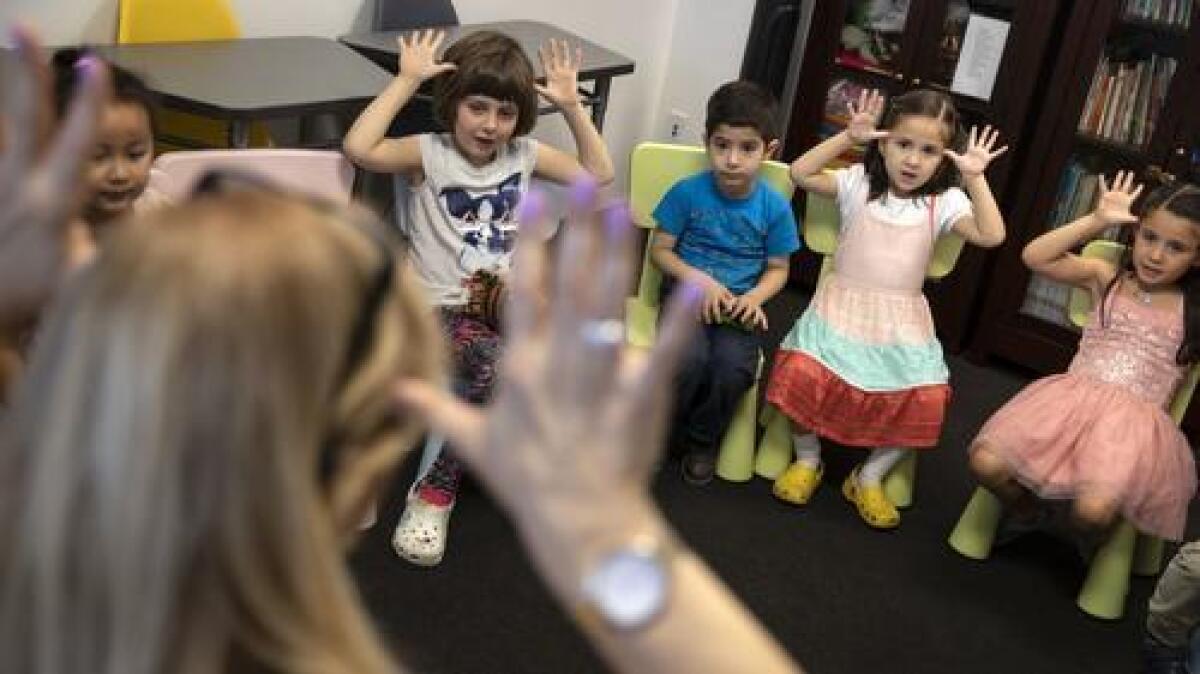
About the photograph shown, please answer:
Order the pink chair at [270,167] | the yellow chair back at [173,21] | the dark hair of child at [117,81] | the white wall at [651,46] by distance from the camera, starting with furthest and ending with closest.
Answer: the white wall at [651,46]
the yellow chair back at [173,21]
the pink chair at [270,167]
the dark hair of child at [117,81]

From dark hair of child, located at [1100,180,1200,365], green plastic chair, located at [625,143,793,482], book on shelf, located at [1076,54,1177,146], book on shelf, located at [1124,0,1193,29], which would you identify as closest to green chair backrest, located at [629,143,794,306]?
green plastic chair, located at [625,143,793,482]

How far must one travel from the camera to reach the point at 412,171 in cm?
260

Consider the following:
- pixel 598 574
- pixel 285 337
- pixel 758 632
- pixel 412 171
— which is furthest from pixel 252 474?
pixel 412 171

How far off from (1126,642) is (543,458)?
90.8 inches

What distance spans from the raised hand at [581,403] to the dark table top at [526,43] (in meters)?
2.55

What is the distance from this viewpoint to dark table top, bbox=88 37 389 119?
2475 millimetres

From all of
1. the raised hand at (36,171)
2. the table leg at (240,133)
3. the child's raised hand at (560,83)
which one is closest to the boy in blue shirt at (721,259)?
the child's raised hand at (560,83)

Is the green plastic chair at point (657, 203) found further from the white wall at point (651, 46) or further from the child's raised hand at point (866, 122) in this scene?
the white wall at point (651, 46)

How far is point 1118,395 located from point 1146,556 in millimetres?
467

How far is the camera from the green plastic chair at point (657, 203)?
2934mm

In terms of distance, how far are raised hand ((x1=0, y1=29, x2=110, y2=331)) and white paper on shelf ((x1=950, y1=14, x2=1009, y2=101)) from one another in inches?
129

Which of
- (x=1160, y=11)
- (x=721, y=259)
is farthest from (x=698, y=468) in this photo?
(x=1160, y=11)

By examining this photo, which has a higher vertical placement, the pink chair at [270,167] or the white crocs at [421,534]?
the pink chair at [270,167]

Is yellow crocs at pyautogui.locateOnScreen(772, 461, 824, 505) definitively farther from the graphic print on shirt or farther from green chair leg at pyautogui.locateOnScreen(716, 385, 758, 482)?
the graphic print on shirt
